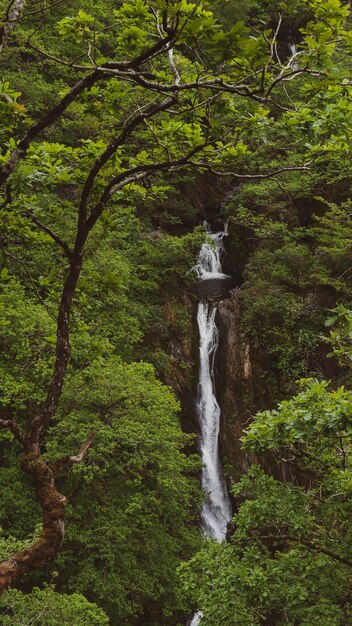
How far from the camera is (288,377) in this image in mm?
16062

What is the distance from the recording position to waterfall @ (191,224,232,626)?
50.8 feet

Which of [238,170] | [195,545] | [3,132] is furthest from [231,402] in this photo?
[3,132]

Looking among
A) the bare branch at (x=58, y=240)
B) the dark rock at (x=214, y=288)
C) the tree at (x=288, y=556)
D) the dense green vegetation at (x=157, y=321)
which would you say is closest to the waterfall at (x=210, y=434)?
the dark rock at (x=214, y=288)

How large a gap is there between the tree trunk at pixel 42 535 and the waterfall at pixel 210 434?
11.5m

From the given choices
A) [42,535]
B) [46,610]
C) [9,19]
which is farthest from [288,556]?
[9,19]

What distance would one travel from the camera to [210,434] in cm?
1678

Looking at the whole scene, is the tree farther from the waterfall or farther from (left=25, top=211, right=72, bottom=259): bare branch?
the waterfall

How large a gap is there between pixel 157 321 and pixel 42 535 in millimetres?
13864

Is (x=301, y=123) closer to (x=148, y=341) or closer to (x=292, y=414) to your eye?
(x=292, y=414)

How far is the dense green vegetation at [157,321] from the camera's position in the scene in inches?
133

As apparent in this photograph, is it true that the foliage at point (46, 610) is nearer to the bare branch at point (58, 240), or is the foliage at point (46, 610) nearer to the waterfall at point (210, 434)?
the waterfall at point (210, 434)

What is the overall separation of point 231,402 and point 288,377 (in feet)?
6.75

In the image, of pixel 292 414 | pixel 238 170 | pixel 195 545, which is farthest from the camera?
pixel 238 170

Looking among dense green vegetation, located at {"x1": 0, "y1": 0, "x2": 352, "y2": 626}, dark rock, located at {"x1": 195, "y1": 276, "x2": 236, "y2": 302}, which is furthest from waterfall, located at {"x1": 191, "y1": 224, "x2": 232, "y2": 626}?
dense green vegetation, located at {"x1": 0, "y1": 0, "x2": 352, "y2": 626}
